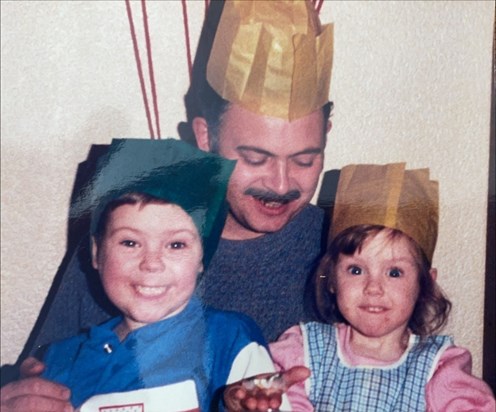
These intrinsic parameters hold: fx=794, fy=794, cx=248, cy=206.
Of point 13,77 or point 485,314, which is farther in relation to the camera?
point 485,314

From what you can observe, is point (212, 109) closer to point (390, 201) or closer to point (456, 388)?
point (390, 201)

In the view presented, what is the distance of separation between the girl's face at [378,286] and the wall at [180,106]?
7 cm

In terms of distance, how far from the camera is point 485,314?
3.27ft

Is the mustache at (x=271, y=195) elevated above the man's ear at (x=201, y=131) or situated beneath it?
situated beneath

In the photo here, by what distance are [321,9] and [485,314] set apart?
1.41ft

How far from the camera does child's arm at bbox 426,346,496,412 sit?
0.92 meters

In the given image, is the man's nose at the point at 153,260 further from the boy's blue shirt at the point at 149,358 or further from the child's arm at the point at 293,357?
the child's arm at the point at 293,357

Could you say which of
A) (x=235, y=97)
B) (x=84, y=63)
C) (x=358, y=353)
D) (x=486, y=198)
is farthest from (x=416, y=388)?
(x=84, y=63)

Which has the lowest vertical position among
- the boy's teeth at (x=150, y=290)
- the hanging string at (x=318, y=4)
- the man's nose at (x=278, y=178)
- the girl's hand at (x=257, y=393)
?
the girl's hand at (x=257, y=393)

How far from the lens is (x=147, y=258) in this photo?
87 centimetres

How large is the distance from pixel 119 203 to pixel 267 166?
0.57ft

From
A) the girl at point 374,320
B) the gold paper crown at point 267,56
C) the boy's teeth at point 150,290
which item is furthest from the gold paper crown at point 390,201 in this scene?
the boy's teeth at point 150,290

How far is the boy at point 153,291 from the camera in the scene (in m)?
0.87

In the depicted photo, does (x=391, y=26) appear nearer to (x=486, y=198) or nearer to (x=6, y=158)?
(x=486, y=198)
